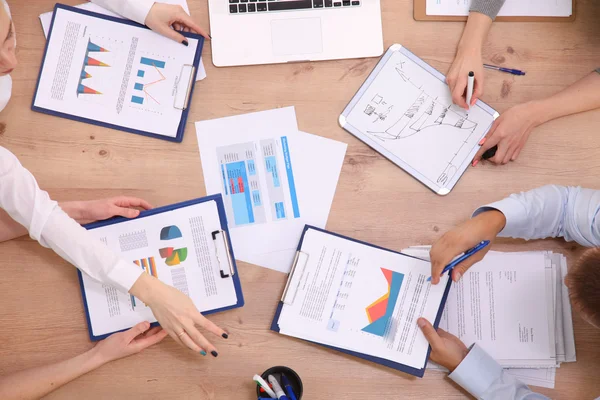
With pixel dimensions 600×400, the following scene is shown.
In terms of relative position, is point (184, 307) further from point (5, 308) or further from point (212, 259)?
point (5, 308)

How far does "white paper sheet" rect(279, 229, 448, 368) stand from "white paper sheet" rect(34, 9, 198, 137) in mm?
442

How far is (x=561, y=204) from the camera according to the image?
118 cm

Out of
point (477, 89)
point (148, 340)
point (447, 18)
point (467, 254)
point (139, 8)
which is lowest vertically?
point (148, 340)

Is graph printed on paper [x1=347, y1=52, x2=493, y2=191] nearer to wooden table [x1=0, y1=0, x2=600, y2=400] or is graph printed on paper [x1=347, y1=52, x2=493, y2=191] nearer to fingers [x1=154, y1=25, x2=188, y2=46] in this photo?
wooden table [x1=0, y1=0, x2=600, y2=400]

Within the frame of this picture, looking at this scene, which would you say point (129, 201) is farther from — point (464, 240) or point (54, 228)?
point (464, 240)

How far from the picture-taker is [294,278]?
1.21 meters

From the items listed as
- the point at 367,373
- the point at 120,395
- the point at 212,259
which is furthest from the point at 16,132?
the point at 367,373

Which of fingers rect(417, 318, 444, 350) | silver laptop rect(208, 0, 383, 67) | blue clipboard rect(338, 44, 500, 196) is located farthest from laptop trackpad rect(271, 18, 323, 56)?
fingers rect(417, 318, 444, 350)

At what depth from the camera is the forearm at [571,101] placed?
4.02 feet

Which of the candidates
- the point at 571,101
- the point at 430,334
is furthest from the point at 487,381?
the point at 571,101

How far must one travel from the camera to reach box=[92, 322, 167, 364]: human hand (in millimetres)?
1181

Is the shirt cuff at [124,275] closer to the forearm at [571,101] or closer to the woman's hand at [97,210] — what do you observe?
the woman's hand at [97,210]

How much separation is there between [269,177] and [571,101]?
692 mm

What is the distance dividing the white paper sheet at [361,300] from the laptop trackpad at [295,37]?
0.41 metres
